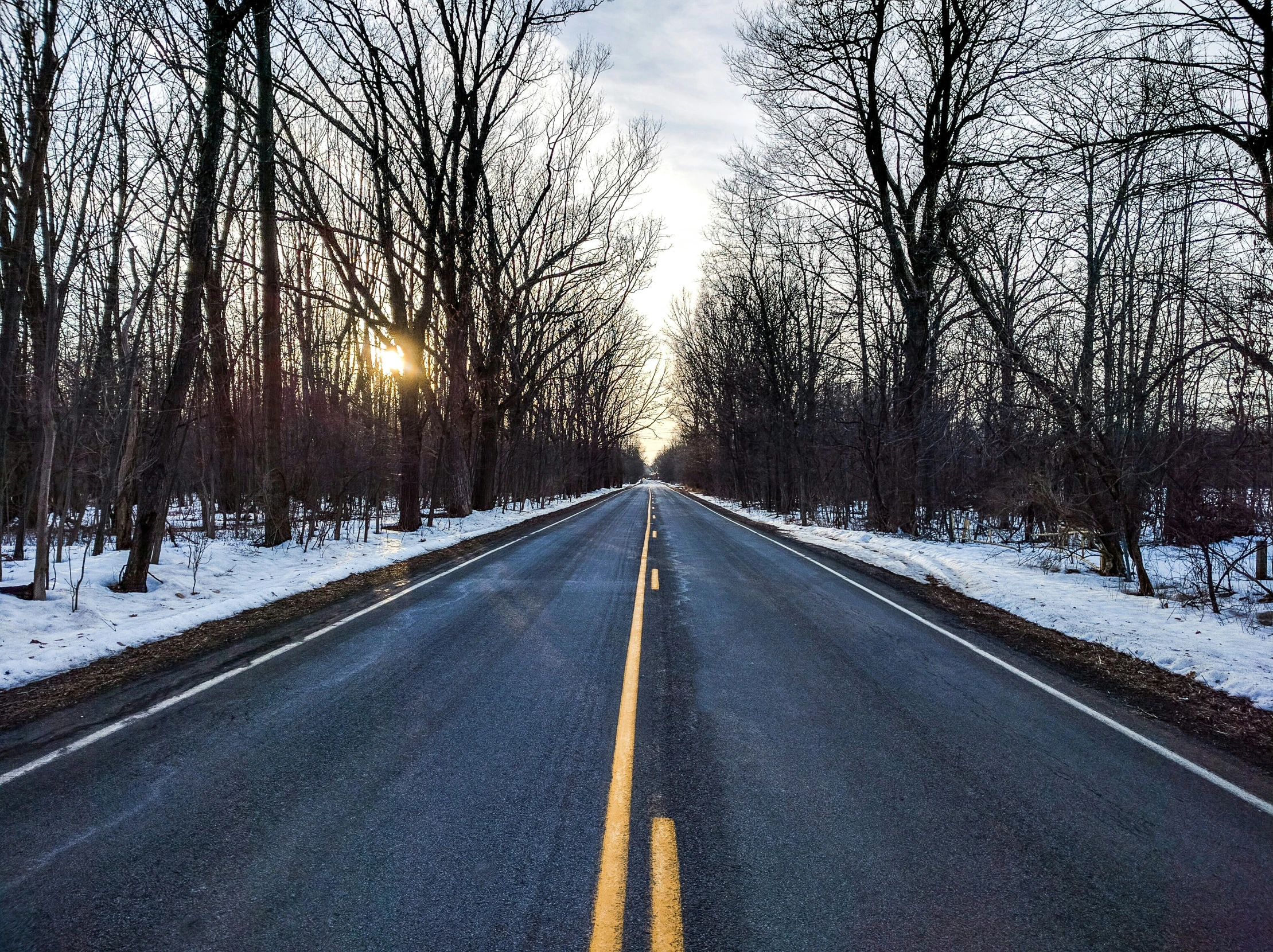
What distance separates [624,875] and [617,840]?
0.28 metres

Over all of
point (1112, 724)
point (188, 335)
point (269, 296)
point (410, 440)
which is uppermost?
point (269, 296)

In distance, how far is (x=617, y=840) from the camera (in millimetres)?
3070

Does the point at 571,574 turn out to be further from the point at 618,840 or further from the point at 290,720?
the point at 618,840

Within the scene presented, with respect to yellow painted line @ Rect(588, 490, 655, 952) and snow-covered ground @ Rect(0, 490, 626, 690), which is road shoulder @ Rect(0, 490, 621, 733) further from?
yellow painted line @ Rect(588, 490, 655, 952)

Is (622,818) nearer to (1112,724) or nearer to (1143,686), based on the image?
(1112,724)

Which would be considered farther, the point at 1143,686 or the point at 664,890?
the point at 1143,686

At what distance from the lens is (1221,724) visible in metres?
4.87

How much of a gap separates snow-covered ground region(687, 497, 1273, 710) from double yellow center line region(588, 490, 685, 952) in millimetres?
5324

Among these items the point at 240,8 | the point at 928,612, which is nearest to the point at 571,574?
the point at 928,612

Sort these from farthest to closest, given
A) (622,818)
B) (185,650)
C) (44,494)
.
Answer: (44,494)
(185,650)
(622,818)

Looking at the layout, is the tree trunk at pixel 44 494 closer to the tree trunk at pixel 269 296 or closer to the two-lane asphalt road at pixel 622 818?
the two-lane asphalt road at pixel 622 818

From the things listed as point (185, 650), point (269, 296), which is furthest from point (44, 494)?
point (269, 296)

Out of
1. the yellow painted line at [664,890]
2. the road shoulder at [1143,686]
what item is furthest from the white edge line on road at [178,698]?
the road shoulder at [1143,686]

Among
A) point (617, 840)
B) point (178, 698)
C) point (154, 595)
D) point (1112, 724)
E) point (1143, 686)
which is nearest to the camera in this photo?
point (617, 840)
